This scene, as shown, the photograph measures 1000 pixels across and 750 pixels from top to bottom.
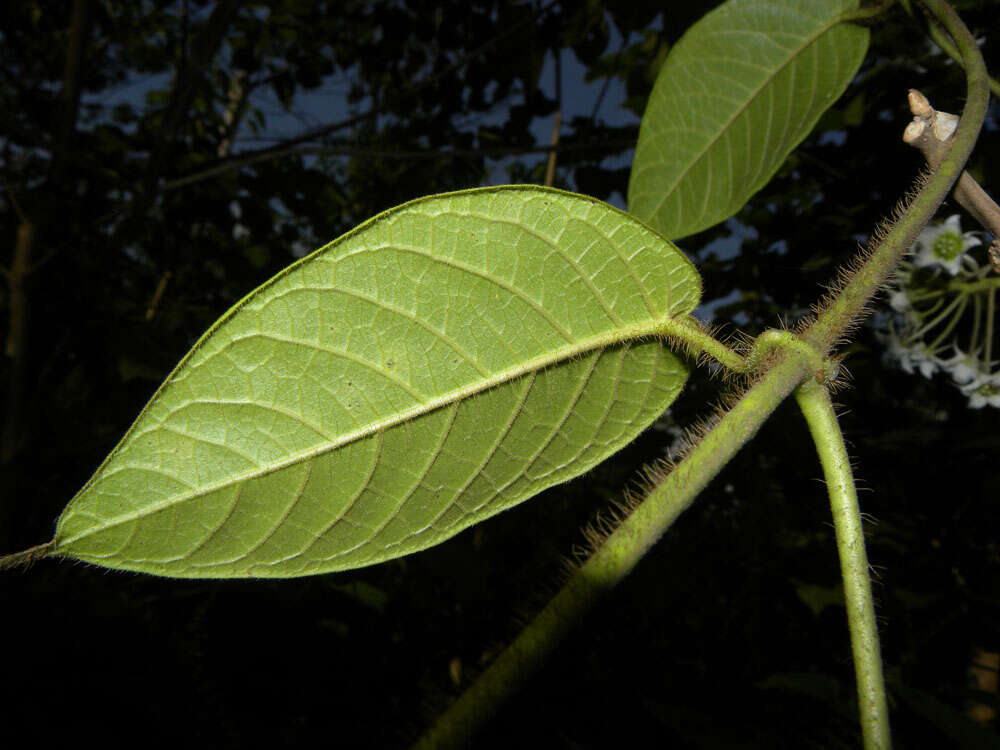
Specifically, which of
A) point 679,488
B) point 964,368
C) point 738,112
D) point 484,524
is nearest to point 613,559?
point 679,488

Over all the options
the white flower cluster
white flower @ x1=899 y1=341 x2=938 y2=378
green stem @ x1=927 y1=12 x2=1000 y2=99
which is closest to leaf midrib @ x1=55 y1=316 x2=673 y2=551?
green stem @ x1=927 y1=12 x2=1000 y2=99

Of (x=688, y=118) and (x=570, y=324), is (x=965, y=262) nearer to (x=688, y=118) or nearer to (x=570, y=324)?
(x=688, y=118)

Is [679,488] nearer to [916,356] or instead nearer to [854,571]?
[854,571]

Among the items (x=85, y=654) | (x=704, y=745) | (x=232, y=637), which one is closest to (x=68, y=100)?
(x=85, y=654)

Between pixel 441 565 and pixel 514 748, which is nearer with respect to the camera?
pixel 441 565

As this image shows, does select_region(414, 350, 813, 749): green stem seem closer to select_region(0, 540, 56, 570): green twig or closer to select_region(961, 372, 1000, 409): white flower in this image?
select_region(0, 540, 56, 570): green twig

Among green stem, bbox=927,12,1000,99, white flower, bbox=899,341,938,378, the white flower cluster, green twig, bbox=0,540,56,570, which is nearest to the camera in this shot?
green twig, bbox=0,540,56,570

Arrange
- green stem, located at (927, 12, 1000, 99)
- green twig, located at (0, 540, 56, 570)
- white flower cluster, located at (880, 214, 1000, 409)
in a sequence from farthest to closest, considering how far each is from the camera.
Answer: white flower cluster, located at (880, 214, 1000, 409)
green stem, located at (927, 12, 1000, 99)
green twig, located at (0, 540, 56, 570)
